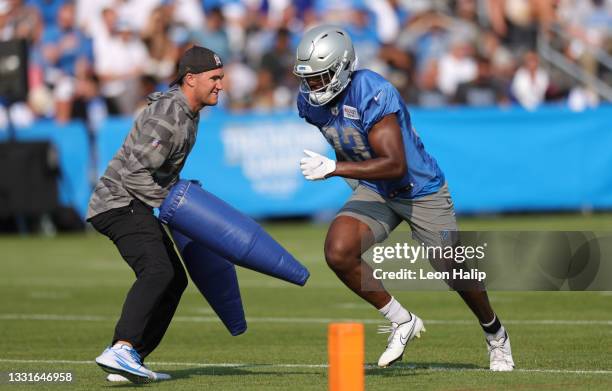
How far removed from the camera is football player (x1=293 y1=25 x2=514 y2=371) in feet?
27.0

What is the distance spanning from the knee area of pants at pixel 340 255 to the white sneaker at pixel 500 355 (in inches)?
39.5

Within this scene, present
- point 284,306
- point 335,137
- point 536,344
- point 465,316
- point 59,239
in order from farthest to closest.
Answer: point 59,239, point 284,306, point 465,316, point 536,344, point 335,137

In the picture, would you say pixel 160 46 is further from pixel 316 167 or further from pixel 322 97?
pixel 316 167

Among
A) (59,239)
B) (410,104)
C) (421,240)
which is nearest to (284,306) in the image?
(421,240)

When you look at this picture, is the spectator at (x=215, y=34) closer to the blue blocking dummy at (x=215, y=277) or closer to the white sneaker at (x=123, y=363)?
the blue blocking dummy at (x=215, y=277)

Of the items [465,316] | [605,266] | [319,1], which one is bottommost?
[319,1]

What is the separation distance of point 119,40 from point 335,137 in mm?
13841

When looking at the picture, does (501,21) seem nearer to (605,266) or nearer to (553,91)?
(553,91)

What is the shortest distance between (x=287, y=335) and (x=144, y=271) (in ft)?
9.00

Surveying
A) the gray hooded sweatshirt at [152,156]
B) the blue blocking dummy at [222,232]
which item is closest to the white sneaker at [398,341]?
the blue blocking dummy at [222,232]

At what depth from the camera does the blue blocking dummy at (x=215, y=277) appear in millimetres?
8656

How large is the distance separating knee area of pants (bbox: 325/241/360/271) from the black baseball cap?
1283 millimetres

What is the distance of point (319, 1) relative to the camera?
24.5 meters

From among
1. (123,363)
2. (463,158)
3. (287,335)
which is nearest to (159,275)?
(123,363)
